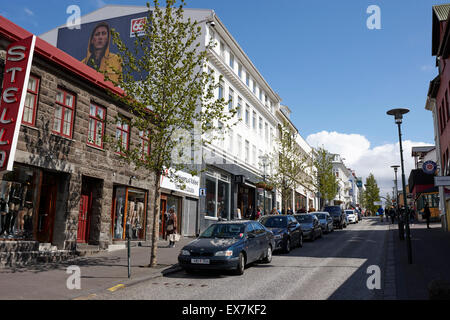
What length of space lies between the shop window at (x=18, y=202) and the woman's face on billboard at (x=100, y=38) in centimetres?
1909

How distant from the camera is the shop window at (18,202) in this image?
12.1 m

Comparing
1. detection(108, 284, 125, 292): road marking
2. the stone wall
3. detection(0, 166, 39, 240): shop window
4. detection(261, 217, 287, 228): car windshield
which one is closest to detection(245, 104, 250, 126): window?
detection(261, 217, 287, 228): car windshield

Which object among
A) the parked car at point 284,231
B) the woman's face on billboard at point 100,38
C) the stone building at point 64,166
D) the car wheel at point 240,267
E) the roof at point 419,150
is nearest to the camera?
the car wheel at point 240,267

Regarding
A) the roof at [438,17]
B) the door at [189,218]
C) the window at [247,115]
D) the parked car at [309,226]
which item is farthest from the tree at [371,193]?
the door at [189,218]

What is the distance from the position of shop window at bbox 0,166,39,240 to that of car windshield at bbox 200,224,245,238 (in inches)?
236

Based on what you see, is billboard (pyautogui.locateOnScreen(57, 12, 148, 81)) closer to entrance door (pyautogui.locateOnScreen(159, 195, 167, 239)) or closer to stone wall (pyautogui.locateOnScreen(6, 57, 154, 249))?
entrance door (pyautogui.locateOnScreen(159, 195, 167, 239))

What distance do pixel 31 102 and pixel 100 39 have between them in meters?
18.5

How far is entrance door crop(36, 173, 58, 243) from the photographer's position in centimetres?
1375

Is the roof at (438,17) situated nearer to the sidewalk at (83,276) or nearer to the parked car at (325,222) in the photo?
the parked car at (325,222)

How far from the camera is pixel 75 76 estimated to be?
1491 centimetres

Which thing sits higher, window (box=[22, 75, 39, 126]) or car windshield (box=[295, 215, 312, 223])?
window (box=[22, 75, 39, 126])

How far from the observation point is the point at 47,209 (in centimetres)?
1401

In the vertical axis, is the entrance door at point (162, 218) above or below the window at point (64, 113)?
below

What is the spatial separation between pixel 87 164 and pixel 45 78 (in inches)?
144
